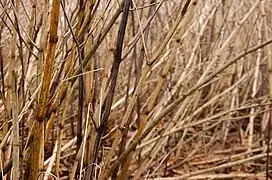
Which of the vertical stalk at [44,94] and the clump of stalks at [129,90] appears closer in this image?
the vertical stalk at [44,94]

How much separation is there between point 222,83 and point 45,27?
2758 millimetres

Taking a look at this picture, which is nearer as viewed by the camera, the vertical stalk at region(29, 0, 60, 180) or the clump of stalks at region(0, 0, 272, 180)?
the vertical stalk at region(29, 0, 60, 180)

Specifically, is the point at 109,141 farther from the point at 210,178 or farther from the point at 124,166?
the point at 124,166

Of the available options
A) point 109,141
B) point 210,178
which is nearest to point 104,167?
point 210,178

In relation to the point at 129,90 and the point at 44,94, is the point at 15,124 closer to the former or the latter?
the point at 44,94

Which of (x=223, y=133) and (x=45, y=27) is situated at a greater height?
(x=45, y=27)

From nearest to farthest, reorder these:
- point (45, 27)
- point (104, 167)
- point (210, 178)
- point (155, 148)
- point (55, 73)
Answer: point (45, 27) → point (104, 167) → point (55, 73) → point (155, 148) → point (210, 178)

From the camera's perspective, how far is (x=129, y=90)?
8.71 feet

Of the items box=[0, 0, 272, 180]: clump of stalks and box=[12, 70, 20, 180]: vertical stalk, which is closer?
box=[12, 70, 20, 180]: vertical stalk

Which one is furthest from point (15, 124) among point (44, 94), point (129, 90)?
point (129, 90)

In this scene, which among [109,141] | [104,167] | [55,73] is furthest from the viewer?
[109,141]

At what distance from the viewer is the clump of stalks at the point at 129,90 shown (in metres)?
1.33

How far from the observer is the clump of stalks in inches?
52.2

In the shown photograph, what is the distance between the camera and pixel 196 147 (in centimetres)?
342
